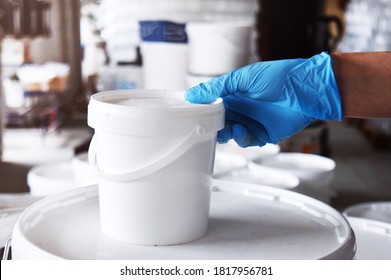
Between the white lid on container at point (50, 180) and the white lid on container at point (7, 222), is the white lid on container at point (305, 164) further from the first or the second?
the white lid on container at point (7, 222)

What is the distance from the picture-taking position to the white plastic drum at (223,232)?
28.9 inches

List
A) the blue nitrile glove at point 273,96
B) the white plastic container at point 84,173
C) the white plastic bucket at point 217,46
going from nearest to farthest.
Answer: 1. the blue nitrile glove at point 273,96
2. the white plastic container at point 84,173
3. the white plastic bucket at point 217,46

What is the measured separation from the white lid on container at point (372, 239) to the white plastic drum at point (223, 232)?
18 centimetres

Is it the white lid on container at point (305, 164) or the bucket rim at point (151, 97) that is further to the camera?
the white lid on container at point (305, 164)

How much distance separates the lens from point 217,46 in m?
1.94

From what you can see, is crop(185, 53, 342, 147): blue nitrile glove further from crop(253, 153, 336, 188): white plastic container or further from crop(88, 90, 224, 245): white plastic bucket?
crop(253, 153, 336, 188): white plastic container

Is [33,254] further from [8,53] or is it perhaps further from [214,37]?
[8,53]

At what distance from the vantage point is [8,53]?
4.35m

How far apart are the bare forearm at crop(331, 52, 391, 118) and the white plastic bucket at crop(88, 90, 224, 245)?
319 millimetres

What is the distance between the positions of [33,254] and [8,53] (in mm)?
3976

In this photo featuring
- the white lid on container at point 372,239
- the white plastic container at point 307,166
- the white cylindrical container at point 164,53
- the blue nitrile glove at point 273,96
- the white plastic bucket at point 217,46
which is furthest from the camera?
the white cylindrical container at point 164,53

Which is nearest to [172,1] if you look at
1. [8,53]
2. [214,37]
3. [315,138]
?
[214,37]

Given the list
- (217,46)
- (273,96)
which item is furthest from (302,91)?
(217,46)

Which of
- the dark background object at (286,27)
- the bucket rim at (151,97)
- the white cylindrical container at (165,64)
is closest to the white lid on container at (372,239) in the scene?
the bucket rim at (151,97)
